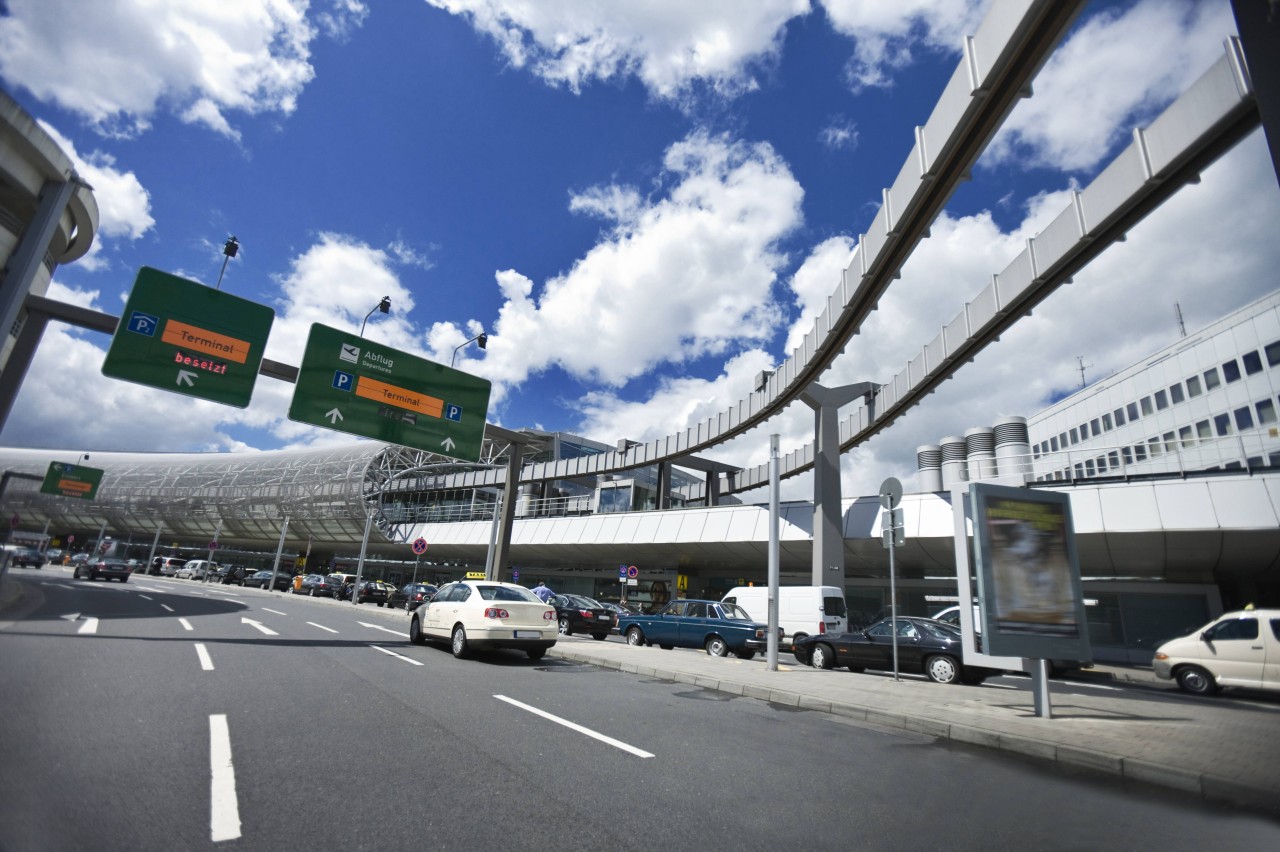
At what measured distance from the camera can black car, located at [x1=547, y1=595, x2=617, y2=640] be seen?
20641mm

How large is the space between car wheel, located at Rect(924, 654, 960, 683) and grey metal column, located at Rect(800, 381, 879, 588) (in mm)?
11332

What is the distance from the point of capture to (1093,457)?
839 inches

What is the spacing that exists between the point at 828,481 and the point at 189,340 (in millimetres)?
22896

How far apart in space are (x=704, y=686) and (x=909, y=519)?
1699 centimetres

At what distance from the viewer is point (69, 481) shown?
3266 cm

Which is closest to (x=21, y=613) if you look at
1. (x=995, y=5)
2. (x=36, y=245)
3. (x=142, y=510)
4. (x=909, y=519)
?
(x=36, y=245)

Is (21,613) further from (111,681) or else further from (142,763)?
(142,763)

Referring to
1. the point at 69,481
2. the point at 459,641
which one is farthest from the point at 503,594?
the point at 69,481

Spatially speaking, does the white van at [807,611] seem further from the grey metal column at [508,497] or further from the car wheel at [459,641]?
the car wheel at [459,641]

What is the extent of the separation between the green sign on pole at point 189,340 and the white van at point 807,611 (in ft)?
53.0

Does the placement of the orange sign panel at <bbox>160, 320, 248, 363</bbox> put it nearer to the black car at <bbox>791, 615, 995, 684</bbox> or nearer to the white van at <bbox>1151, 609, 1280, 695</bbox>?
the black car at <bbox>791, 615, 995, 684</bbox>

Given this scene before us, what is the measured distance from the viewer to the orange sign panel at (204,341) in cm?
1243

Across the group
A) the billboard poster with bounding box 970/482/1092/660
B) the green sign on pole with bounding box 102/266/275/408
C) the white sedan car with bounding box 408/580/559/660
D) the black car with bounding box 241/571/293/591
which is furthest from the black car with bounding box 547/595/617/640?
the black car with bounding box 241/571/293/591

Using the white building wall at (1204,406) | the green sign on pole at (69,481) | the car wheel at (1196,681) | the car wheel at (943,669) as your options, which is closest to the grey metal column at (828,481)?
the white building wall at (1204,406)
